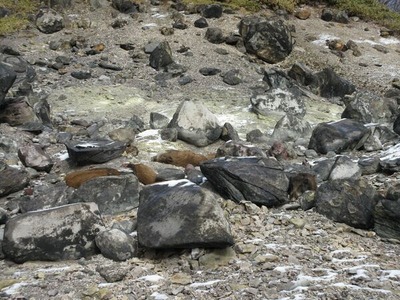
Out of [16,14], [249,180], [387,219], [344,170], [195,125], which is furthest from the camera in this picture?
[16,14]

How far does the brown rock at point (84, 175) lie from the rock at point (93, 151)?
659 millimetres

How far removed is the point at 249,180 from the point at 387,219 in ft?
4.61

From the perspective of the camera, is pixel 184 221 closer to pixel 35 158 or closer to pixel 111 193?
pixel 111 193

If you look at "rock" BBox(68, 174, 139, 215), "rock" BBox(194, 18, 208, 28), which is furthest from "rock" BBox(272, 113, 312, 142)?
"rock" BBox(194, 18, 208, 28)

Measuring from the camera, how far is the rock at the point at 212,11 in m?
15.1

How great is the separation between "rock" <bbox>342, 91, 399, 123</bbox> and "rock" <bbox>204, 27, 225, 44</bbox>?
202 inches

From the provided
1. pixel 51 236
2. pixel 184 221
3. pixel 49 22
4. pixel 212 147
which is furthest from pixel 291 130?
pixel 49 22

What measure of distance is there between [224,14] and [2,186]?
11037 millimetres

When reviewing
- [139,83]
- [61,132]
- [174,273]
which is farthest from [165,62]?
[174,273]

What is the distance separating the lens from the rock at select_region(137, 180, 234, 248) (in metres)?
3.99

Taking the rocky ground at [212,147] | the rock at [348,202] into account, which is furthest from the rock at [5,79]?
the rock at [348,202]

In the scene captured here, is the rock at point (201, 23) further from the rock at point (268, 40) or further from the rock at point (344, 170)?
the rock at point (344, 170)

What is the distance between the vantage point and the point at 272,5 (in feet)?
56.1

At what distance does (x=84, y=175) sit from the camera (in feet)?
19.9
